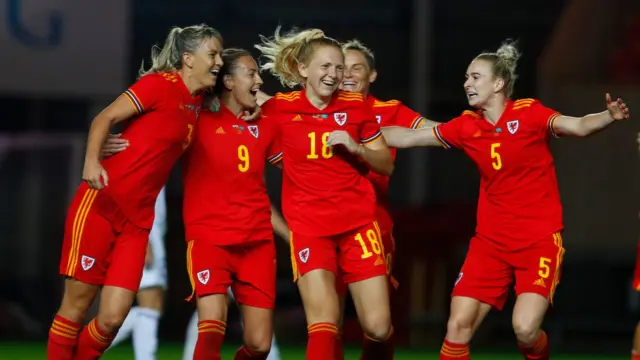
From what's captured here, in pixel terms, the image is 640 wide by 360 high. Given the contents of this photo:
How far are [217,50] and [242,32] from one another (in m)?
5.47

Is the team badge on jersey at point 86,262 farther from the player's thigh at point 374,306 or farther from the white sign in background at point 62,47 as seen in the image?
the white sign in background at point 62,47

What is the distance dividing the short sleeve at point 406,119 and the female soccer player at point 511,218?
509 millimetres

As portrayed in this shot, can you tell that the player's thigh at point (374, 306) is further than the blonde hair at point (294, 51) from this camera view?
No

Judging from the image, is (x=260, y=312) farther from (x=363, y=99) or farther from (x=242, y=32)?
(x=242, y=32)

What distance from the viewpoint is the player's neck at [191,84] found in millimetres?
6930

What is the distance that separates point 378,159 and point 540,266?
0.99 metres

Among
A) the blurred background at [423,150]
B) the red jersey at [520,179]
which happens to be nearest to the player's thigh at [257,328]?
the red jersey at [520,179]

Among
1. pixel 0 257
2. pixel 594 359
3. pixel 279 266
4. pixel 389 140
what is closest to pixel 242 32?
pixel 279 266

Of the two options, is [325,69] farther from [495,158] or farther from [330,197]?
[495,158]

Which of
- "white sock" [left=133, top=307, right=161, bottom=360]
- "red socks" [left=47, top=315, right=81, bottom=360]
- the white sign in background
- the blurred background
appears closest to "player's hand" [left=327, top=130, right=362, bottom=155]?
"red socks" [left=47, top=315, right=81, bottom=360]

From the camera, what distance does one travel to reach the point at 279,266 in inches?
485

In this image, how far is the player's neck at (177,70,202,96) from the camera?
6930 millimetres

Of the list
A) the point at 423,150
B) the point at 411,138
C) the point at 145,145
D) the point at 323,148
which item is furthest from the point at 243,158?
the point at 423,150

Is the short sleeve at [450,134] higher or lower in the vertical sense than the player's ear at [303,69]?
lower
